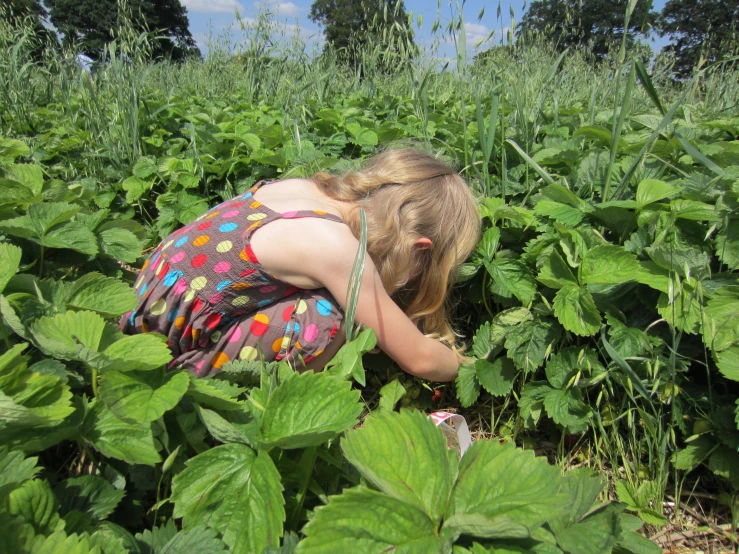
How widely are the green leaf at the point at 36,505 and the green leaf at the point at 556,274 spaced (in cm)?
123

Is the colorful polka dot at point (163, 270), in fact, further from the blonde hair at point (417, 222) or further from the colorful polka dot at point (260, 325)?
the blonde hair at point (417, 222)

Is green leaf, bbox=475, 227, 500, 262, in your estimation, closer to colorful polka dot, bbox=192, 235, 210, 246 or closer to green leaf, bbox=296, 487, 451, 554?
colorful polka dot, bbox=192, 235, 210, 246

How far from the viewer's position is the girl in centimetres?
160

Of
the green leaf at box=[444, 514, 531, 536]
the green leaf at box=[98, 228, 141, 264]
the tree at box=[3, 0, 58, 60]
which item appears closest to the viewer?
the green leaf at box=[444, 514, 531, 536]

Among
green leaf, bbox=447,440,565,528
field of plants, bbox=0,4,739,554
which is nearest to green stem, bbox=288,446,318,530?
field of plants, bbox=0,4,739,554

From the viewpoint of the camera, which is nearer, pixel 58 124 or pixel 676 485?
pixel 676 485

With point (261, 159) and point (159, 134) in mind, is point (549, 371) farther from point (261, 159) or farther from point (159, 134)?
point (159, 134)

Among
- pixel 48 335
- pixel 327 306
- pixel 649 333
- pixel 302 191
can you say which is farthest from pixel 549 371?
pixel 48 335

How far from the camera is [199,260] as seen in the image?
1660mm

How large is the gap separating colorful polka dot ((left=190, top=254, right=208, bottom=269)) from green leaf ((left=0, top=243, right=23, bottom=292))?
2.15 feet

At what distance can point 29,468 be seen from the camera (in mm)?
665

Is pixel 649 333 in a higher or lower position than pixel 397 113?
lower

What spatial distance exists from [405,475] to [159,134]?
302 cm

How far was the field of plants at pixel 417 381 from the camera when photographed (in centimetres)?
69
